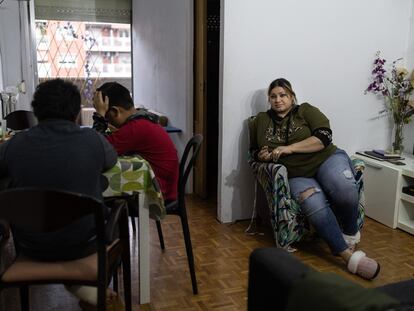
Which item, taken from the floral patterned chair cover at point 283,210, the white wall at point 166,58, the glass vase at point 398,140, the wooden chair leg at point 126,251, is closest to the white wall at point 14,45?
the white wall at point 166,58

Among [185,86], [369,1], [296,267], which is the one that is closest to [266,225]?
[185,86]

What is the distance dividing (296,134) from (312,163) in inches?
8.5

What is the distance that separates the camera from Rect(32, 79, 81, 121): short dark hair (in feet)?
5.53

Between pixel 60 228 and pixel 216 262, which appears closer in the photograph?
pixel 60 228

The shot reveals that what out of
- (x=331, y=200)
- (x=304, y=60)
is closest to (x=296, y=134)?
(x=331, y=200)

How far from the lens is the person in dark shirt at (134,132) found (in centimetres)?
224

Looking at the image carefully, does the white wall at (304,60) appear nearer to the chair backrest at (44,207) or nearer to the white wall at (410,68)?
the white wall at (410,68)

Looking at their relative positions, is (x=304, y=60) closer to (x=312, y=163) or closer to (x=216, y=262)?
(x=312, y=163)

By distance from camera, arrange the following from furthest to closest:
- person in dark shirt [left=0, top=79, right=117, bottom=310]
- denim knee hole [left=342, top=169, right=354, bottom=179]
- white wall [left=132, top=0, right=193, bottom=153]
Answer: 1. white wall [left=132, top=0, right=193, bottom=153]
2. denim knee hole [left=342, top=169, right=354, bottom=179]
3. person in dark shirt [left=0, top=79, right=117, bottom=310]

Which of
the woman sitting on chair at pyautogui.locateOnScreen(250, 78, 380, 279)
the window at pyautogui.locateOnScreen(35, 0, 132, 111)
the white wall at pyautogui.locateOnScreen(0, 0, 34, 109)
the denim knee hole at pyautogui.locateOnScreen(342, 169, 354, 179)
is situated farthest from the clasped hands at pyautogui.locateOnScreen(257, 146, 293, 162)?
the window at pyautogui.locateOnScreen(35, 0, 132, 111)

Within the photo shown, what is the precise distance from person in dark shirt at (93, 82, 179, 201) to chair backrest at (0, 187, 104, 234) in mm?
780

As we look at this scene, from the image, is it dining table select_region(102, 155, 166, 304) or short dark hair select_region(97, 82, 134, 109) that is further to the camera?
short dark hair select_region(97, 82, 134, 109)

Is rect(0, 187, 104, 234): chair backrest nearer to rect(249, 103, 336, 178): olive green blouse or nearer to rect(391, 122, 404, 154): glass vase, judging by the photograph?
rect(249, 103, 336, 178): olive green blouse

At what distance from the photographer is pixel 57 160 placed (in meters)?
1.61
